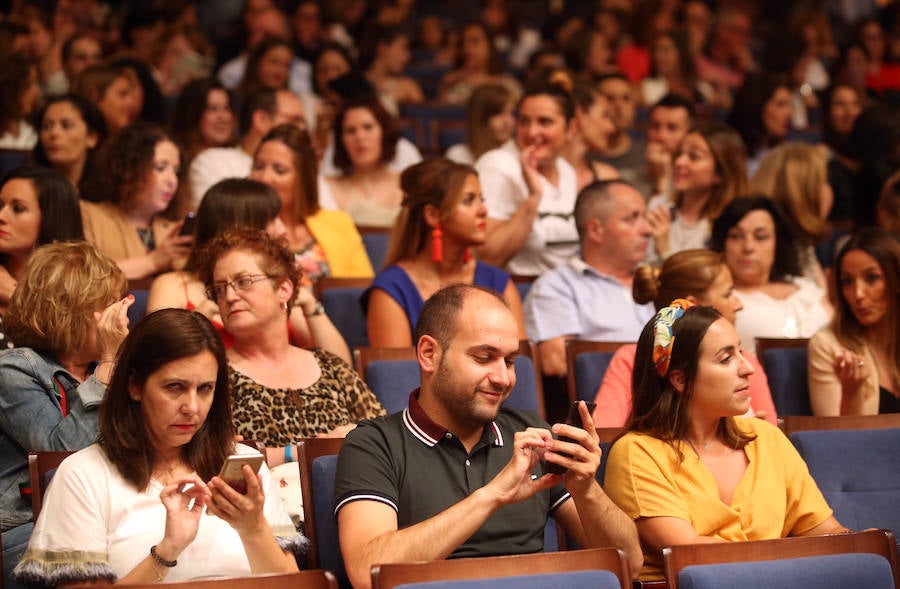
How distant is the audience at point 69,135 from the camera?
4570 millimetres

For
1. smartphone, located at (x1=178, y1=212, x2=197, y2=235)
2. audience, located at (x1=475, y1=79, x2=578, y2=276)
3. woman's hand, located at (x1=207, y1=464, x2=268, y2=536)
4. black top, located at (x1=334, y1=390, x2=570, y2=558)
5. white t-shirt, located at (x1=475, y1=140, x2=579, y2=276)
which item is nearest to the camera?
woman's hand, located at (x1=207, y1=464, x2=268, y2=536)

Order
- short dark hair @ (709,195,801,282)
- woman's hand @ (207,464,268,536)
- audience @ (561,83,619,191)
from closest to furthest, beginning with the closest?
woman's hand @ (207,464,268,536) < short dark hair @ (709,195,801,282) < audience @ (561,83,619,191)

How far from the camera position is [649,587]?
2.40 meters

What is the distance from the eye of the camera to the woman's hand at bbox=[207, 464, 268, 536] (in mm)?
2115

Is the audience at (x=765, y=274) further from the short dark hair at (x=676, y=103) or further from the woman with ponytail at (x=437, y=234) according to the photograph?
the short dark hair at (x=676, y=103)

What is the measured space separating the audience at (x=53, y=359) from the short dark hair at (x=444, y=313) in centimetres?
66

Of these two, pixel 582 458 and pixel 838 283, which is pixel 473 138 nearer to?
pixel 838 283

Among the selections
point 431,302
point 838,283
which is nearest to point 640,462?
point 431,302

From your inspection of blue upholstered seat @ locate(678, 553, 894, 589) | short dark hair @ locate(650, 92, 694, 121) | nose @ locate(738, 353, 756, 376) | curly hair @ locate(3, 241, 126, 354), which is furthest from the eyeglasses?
short dark hair @ locate(650, 92, 694, 121)

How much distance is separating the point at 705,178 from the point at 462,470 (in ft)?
8.77

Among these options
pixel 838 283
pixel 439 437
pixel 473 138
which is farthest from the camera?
pixel 473 138

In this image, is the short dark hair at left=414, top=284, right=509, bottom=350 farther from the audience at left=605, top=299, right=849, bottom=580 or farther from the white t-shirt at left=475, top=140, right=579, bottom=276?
the white t-shirt at left=475, top=140, right=579, bottom=276

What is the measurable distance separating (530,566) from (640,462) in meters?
0.60

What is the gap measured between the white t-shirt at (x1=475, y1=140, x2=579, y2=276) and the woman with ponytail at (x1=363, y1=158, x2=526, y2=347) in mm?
704
